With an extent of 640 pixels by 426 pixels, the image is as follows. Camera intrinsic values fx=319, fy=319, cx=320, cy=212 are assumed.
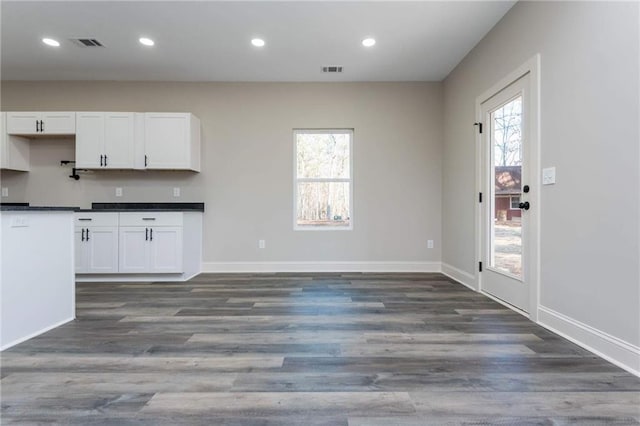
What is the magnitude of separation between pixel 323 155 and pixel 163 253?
8.29ft

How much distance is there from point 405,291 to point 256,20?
124 inches

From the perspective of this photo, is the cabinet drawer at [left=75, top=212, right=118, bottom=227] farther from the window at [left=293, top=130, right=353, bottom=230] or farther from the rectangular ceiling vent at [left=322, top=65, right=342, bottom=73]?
the rectangular ceiling vent at [left=322, top=65, right=342, bottom=73]

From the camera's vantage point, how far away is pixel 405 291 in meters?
3.46

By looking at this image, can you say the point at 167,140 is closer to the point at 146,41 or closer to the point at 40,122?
the point at 146,41

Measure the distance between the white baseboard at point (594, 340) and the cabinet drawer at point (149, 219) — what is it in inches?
155

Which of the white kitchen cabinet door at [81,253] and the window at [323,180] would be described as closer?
the white kitchen cabinet door at [81,253]

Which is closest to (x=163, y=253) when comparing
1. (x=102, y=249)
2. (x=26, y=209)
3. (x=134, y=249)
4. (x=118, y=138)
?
(x=134, y=249)

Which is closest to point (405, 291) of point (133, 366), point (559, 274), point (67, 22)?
point (559, 274)

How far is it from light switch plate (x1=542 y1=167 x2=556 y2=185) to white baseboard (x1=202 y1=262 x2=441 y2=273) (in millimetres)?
2375

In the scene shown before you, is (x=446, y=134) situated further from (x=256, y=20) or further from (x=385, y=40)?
(x=256, y=20)

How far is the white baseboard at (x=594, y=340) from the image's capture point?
1741 millimetres

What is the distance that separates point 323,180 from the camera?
4.67 metres

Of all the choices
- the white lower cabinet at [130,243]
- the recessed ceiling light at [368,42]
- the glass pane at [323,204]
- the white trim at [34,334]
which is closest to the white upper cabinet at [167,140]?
the white lower cabinet at [130,243]

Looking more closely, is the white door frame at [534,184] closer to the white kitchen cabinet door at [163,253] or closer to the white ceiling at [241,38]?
the white ceiling at [241,38]
